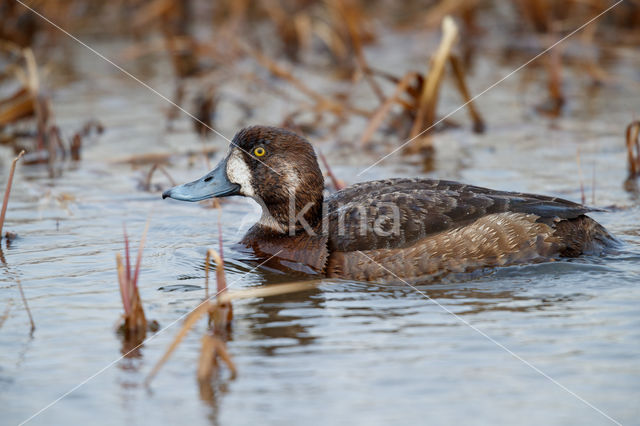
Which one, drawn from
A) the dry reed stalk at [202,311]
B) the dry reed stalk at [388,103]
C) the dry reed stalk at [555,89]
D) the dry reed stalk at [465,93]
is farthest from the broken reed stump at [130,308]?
the dry reed stalk at [555,89]

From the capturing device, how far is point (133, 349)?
4398mm

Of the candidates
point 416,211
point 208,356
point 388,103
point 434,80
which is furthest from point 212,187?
point 434,80

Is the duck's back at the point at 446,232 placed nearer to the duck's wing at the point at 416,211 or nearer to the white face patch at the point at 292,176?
the duck's wing at the point at 416,211

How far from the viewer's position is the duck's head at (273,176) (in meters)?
6.03

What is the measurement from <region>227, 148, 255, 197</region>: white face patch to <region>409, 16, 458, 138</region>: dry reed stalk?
2960 millimetres

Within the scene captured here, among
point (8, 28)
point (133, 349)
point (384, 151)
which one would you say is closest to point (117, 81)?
point (8, 28)

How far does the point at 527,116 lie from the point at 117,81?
5.45m

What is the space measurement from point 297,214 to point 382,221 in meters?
0.66

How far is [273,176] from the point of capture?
606cm

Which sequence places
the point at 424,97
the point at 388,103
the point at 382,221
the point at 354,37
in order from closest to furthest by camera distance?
the point at 382,221, the point at 388,103, the point at 424,97, the point at 354,37

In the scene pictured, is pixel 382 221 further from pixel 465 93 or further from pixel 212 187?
pixel 465 93

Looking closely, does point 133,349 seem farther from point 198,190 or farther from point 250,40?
point 250,40

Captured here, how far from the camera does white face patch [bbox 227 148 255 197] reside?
6098mm

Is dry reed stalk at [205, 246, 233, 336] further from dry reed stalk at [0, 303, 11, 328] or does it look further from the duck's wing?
the duck's wing
